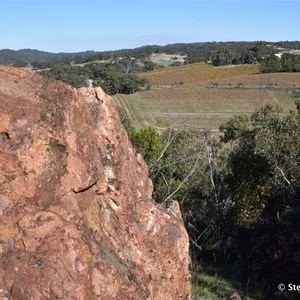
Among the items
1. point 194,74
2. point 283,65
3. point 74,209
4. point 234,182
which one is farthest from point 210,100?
point 74,209

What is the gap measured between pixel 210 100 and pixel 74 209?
82719 millimetres

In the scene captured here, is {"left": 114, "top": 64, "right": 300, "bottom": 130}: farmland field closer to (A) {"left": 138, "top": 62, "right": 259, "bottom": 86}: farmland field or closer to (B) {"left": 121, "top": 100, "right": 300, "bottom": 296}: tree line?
(A) {"left": 138, "top": 62, "right": 259, "bottom": 86}: farmland field

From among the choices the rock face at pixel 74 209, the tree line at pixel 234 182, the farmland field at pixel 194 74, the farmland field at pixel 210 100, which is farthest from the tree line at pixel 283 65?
the rock face at pixel 74 209

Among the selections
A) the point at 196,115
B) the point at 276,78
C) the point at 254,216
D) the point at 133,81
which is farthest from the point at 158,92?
the point at 254,216

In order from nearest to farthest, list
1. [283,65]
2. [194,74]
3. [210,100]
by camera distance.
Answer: [210,100] < [283,65] < [194,74]

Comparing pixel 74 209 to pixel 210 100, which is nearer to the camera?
pixel 74 209

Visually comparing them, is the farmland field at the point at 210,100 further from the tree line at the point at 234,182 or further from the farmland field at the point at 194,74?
the tree line at the point at 234,182

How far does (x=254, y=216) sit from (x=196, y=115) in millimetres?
55733

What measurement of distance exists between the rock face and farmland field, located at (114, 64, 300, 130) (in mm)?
57012

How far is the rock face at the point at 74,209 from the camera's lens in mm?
4020

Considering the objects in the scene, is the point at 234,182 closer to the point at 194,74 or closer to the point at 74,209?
the point at 74,209

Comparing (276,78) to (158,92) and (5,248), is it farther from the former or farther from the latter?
(5,248)

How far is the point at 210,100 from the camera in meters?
85.8

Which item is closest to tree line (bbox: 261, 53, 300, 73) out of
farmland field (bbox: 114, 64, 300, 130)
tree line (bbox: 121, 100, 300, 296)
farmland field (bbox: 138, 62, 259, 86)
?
farmland field (bbox: 138, 62, 259, 86)
